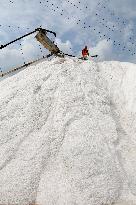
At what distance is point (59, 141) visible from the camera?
14305 mm

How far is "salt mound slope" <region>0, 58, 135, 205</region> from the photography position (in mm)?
13008

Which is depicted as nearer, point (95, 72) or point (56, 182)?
point (56, 182)

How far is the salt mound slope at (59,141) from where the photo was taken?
13.0 metres

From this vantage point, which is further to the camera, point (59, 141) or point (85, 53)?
point (85, 53)

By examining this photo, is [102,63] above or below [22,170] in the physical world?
above

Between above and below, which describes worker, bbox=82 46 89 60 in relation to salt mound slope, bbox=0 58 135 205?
above

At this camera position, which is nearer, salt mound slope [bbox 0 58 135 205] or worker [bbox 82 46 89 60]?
salt mound slope [bbox 0 58 135 205]

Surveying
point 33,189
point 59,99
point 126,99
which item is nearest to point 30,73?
point 59,99

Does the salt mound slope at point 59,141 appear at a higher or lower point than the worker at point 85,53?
lower

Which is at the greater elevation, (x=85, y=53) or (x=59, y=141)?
(x=85, y=53)

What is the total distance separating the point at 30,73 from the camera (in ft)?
59.3

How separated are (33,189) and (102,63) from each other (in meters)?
8.83

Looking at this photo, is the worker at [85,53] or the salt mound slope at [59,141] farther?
the worker at [85,53]

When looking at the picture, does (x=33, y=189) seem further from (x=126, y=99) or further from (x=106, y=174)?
(x=126, y=99)
